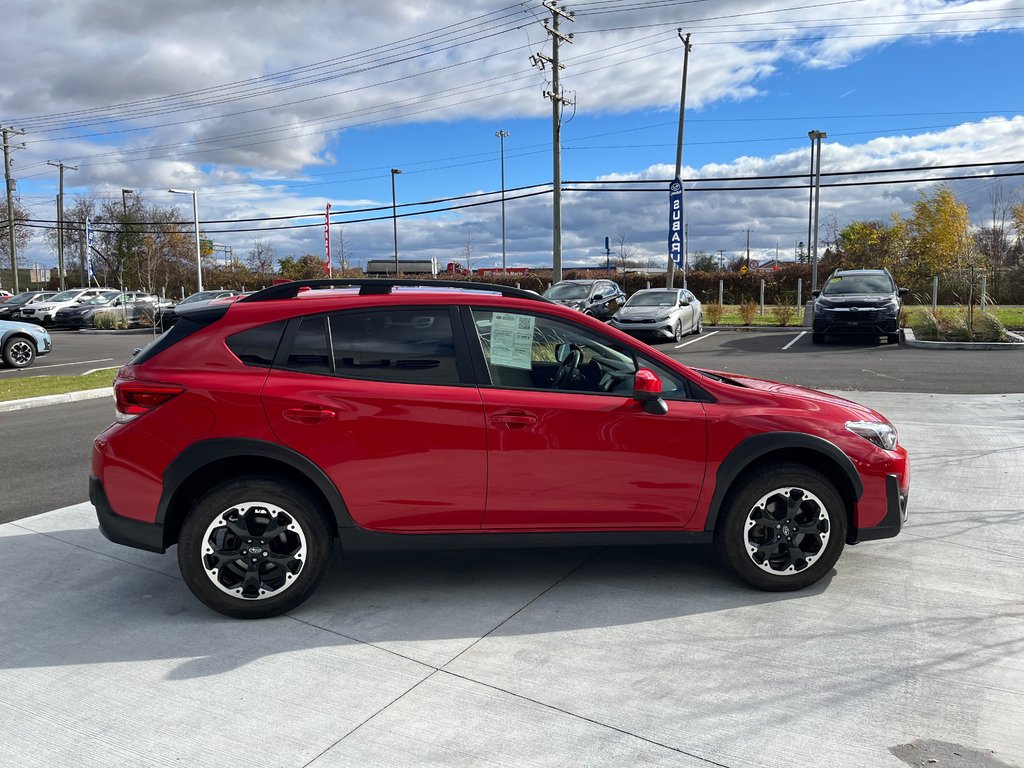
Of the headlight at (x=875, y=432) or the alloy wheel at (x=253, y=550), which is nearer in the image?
the alloy wheel at (x=253, y=550)

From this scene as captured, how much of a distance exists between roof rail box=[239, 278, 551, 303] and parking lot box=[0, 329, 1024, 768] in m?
1.61

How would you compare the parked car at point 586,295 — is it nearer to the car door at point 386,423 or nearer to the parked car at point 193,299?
the parked car at point 193,299

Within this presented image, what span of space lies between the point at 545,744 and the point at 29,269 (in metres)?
126

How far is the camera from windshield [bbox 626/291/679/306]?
2255 centimetres

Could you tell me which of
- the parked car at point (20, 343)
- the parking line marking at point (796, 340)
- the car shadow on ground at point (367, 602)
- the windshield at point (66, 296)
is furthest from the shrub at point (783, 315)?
the windshield at point (66, 296)

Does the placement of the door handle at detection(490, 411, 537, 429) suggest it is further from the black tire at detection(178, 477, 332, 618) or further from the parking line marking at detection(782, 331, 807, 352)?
the parking line marking at detection(782, 331, 807, 352)

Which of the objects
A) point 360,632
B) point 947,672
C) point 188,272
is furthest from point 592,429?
point 188,272

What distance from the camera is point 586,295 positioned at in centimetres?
2573

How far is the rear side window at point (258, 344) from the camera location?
157 inches

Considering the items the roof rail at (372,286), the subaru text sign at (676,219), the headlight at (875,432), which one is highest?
the subaru text sign at (676,219)

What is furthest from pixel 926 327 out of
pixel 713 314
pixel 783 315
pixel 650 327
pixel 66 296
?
pixel 66 296

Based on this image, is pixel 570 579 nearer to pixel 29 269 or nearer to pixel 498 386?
pixel 498 386

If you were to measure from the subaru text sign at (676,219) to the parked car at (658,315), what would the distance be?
8.72m

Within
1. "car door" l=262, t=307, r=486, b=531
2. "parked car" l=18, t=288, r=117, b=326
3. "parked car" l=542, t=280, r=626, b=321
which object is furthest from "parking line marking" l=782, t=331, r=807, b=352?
"parked car" l=18, t=288, r=117, b=326
